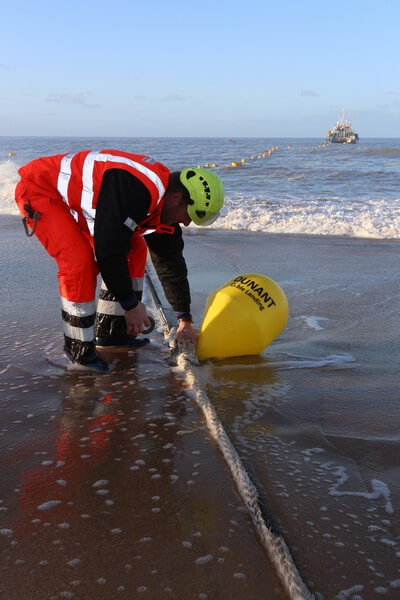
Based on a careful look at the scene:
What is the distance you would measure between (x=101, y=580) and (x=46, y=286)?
4.24 metres

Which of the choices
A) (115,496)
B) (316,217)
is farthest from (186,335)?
(316,217)

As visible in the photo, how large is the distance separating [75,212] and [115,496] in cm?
186

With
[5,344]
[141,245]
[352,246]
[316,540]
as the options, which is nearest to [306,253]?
[352,246]

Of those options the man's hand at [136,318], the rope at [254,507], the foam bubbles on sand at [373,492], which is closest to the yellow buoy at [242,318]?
the man's hand at [136,318]

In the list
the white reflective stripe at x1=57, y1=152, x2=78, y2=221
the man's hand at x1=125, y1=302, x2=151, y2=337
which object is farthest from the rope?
the white reflective stripe at x1=57, y1=152, x2=78, y2=221

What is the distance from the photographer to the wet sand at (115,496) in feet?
→ 5.87

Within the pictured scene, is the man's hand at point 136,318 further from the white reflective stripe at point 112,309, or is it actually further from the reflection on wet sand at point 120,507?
the white reflective stripe at point 112,309

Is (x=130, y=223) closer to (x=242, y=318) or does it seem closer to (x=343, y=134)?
(x=242, y=318)

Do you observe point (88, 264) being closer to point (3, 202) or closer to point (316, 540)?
point (316, 540)

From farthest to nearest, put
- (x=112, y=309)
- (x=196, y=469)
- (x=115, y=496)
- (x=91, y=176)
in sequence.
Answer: (x=112, y=309) < (x=91, y=176) < (x=196, y=469) < (x=115, y=496)

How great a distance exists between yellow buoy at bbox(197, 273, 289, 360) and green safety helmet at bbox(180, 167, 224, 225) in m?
0.59

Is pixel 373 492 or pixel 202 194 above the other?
pixel 202 194

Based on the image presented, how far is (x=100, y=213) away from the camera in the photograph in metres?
3.11

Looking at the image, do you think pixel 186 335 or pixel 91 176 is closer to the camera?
pixel 91 176
